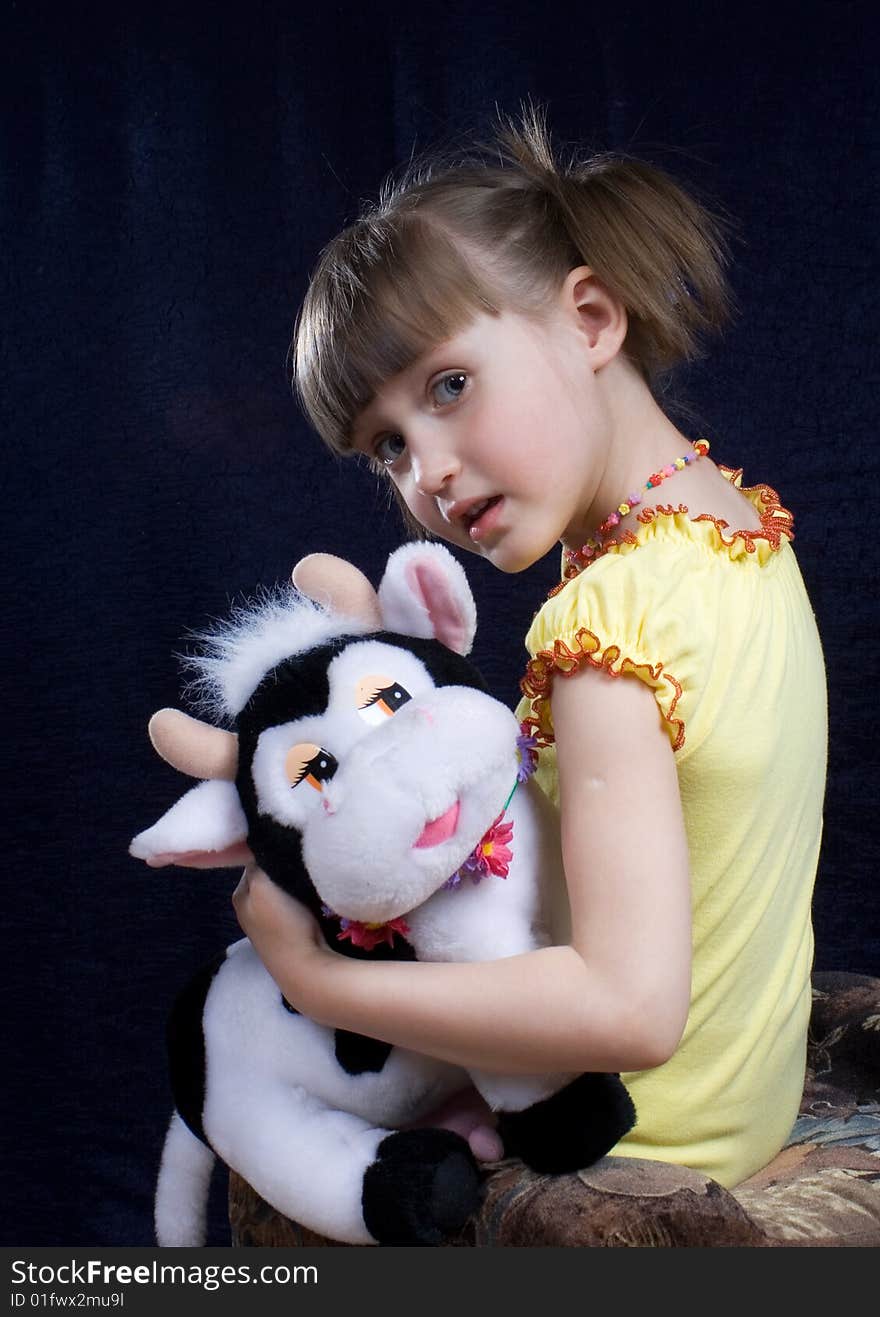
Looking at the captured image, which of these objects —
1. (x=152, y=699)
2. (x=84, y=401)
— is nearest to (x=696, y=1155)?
(x=152, y=699)

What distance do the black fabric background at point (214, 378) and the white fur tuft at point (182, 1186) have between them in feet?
2.06

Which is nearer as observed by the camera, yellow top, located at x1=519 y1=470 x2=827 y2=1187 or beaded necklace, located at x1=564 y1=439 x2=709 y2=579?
yellow top, located at x1=519 y1=470 x2=827 y2=1187

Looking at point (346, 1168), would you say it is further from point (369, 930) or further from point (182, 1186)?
point (182, 1186)

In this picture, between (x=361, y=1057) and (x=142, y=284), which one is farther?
(x=142, y=284)

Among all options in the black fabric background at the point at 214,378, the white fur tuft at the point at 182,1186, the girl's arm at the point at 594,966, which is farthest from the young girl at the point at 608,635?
the black fabric background at the point at 214,378

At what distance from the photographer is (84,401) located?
69.6 inches

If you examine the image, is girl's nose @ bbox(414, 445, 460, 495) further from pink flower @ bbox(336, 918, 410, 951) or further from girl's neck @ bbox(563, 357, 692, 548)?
pink flower @ bbox(336, 918, 410, 951)

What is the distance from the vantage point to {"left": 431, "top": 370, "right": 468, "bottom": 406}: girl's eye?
1.00 m

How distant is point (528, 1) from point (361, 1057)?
1.22 m

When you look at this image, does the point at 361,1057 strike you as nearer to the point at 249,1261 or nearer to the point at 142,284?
the point at 249,1261

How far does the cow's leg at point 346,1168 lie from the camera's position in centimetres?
84

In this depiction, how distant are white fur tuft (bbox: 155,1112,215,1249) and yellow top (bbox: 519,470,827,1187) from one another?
317mm

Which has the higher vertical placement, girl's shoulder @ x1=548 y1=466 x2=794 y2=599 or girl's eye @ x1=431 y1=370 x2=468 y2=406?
girl's eye @ x1=431 y1=370 x2=468 y2=406

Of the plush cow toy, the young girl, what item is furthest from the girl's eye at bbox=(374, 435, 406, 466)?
the plush cow toy
